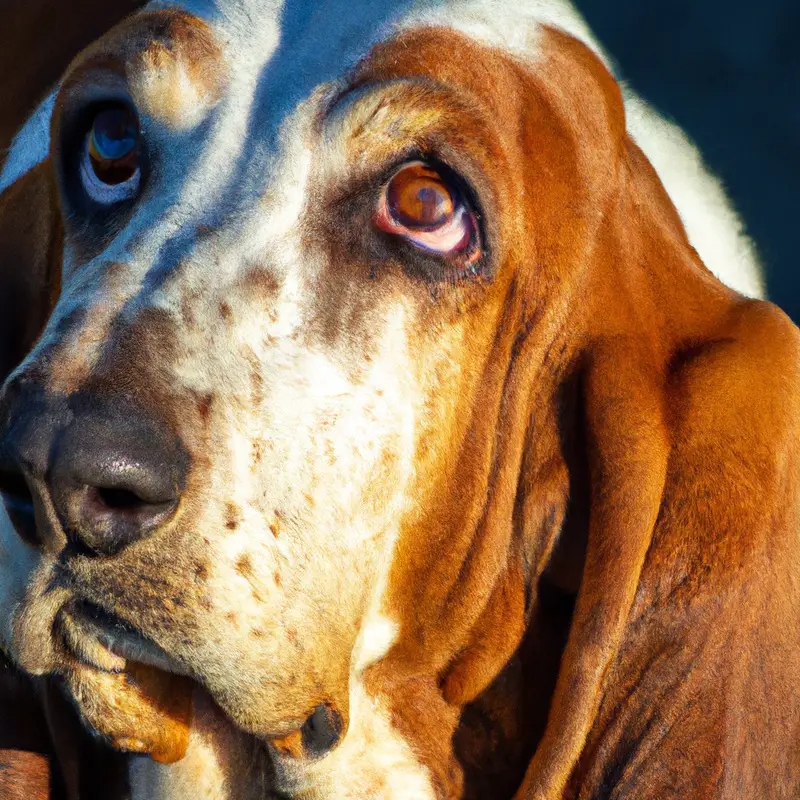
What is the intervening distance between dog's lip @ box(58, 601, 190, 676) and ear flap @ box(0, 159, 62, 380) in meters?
0.97

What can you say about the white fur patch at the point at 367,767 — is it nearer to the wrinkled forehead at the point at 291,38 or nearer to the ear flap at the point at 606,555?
the ear flap at the point at 606,555

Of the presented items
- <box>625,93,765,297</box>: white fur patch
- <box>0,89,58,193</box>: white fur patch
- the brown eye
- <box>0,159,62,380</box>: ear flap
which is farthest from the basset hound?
<box>0,89,58,193</box>: white fur patch

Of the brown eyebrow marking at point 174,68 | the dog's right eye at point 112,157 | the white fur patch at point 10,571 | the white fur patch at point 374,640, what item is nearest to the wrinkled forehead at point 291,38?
the brown eyebrow marking at point 174,68

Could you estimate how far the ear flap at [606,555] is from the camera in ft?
6.70

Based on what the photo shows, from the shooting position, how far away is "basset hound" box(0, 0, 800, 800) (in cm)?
175

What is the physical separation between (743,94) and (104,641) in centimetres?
236

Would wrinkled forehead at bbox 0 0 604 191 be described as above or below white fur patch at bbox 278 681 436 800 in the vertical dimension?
above

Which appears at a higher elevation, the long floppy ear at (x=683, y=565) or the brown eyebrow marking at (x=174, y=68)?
the brown eyebrow marking at (x=174, y=68)

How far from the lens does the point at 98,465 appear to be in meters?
1.57

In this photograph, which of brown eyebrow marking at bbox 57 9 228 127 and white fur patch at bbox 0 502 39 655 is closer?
white fur patch at bbox 0 502 39 655

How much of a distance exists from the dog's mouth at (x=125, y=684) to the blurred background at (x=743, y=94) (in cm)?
199

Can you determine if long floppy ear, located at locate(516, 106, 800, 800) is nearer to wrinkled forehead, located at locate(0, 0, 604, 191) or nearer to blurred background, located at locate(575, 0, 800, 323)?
wrinkled forehead, located at locate(0, 0, 604, 191)

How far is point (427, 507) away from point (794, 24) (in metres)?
1.89

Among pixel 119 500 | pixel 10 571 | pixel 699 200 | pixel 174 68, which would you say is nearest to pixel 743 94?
pixel 699 200
